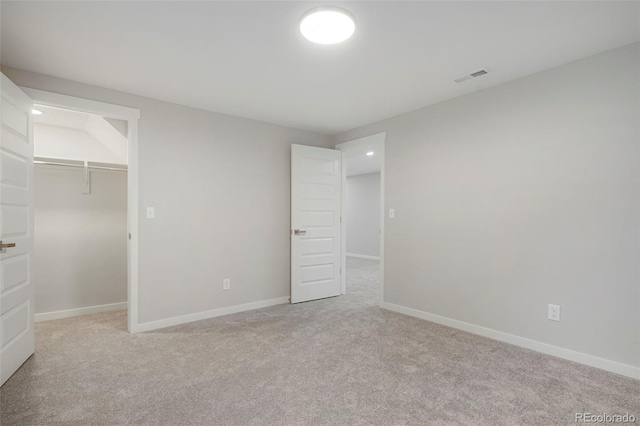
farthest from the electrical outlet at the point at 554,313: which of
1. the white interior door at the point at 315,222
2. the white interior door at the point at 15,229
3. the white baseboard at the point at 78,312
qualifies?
the white baseboard at the point at 78,312

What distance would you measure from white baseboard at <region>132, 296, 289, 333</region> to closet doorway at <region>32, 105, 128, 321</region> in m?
1.05

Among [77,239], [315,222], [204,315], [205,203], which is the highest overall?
[205,203]

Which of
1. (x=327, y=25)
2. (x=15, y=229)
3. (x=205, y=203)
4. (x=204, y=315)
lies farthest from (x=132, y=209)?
(x=327, y=25)

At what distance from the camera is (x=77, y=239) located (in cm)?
367

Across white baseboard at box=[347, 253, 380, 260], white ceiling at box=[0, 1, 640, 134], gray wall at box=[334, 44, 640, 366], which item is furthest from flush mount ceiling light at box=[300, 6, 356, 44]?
white baseboard at box=[347, 253, 380, 260]

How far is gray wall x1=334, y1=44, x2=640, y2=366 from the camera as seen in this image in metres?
2.28

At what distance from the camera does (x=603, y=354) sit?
233 cm

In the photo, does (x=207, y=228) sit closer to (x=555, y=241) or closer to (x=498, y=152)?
(x=498, y=152)

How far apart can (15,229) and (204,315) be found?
187cm

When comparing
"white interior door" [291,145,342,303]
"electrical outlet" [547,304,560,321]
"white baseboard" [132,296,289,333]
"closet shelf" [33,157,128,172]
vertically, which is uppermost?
"closet shelf" [33,157,128,172]
